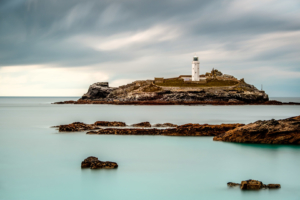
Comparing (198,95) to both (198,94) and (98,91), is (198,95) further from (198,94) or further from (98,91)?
(98,91)

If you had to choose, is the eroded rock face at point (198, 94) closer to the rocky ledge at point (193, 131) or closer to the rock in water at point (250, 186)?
the rocky ledge at point (193, 131)

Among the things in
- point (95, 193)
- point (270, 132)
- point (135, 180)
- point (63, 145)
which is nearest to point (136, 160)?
point (135, 180)

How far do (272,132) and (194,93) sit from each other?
190 feet

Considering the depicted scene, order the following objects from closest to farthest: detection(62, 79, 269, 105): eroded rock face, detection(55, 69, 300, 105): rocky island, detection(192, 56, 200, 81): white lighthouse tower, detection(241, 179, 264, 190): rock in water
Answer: detection(241, 179, 264, 190): rock in water → detection(55, 69, 300, 105): rocky island → detection(62, 79, 269, 105): eroded rock face → detection(192, 56, 200, 81): white lighthouse tower

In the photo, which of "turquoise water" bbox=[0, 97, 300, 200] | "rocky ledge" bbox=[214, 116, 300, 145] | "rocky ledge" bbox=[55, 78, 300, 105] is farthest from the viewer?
"rocky ledge" bbox=[55, 78, 300, 105]

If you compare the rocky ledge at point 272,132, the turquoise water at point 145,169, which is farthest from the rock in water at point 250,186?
the rocky ledge at point 272,132

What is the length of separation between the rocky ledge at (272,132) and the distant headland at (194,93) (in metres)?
50.4

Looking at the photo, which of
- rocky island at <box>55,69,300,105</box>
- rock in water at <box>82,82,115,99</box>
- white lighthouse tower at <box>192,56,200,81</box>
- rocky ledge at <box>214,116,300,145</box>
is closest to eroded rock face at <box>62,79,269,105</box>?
rocky island at <box>55,69,300,105</box>

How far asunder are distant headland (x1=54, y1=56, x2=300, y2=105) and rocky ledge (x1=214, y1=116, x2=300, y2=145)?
165 feet

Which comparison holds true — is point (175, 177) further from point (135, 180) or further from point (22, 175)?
point (22, 175)

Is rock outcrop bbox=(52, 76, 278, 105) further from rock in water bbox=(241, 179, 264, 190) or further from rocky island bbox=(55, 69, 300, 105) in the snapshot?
rock in water bbox=(241, 179, 264, 190)

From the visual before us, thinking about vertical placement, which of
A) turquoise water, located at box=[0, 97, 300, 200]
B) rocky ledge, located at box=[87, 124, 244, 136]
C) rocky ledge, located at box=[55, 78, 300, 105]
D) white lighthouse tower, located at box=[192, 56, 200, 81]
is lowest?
turquoise water, located at box=[0, 97, 300, 200]

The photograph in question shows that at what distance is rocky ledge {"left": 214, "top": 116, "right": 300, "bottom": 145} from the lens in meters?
12.1

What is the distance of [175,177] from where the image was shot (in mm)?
8172
